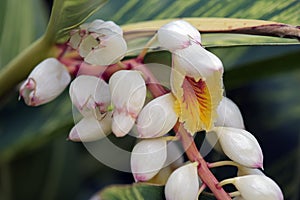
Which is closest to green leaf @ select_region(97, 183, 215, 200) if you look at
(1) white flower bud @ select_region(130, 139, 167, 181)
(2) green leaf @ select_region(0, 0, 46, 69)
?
(1) white flower bud @ select_region(130, 139, 167, 181)

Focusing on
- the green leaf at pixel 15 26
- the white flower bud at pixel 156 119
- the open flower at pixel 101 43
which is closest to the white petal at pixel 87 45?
the open flower at pixel 101 43

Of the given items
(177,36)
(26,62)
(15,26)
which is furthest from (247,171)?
(15,26)

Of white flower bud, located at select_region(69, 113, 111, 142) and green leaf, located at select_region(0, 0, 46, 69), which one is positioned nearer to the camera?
white flower bud, located at select_region(69, 113, 111, 142)

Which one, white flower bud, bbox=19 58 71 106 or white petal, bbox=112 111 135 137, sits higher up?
white petal, bbox=112 111 135 137

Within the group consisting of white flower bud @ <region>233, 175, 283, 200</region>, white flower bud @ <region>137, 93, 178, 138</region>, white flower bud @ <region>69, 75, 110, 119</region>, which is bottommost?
white flower bud @ <region>233, 175, 283, 200</region>

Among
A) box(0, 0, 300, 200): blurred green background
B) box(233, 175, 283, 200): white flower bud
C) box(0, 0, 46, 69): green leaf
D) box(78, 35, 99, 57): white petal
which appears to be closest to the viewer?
box(233, 175, 283, 200): white flower bud

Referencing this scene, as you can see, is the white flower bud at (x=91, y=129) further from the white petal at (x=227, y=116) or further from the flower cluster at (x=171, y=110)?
the white petal at (x=227, y=116)

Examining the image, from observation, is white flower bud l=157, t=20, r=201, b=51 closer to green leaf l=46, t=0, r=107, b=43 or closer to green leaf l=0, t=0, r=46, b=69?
green leaf l=46, t=0, r=107, b=43

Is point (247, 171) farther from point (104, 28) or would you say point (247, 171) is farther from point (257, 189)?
Answer: point (104, 28)

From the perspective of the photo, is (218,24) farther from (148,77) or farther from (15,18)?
(15,18)
